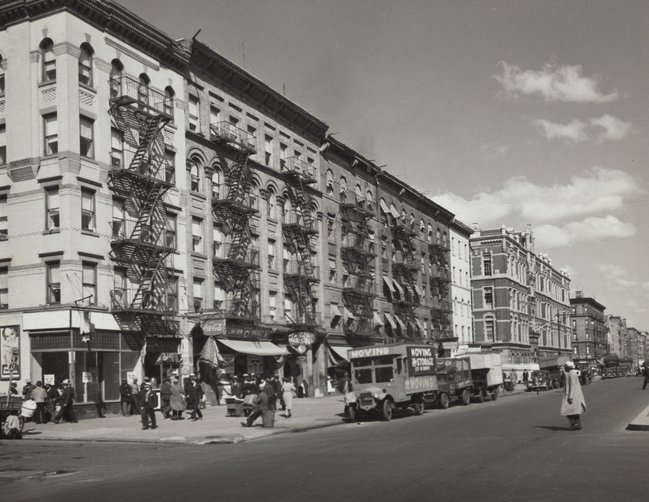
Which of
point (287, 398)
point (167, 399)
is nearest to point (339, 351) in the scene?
point (287, 398)

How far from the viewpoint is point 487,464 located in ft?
44.6

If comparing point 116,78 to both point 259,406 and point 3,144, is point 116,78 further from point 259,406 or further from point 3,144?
point 259,406

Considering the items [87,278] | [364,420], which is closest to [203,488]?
[364,420]

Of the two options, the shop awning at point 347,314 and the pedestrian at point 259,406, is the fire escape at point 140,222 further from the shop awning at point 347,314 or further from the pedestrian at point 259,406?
the shop awning at point 347,314

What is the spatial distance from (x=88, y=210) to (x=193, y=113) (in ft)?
33.3

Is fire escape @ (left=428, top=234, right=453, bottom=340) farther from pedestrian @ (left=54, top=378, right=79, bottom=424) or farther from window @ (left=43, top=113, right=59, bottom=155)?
pedestrian @ (left=54, top=378, right=79, bottom=424)

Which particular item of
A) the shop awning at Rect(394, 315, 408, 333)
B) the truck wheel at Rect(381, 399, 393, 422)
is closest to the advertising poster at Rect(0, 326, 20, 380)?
the truck wheel at Rect(381, 399, 393, 422)

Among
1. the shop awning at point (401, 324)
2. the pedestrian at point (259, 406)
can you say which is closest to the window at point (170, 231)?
the pedestrian at point (259, 406)

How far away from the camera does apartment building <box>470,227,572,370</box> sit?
96.4m

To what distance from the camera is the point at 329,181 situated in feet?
182

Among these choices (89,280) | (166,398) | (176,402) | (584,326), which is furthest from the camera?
(584,326)

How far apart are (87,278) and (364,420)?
502 inches

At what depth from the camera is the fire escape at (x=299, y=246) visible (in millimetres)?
48125

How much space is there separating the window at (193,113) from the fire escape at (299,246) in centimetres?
866
